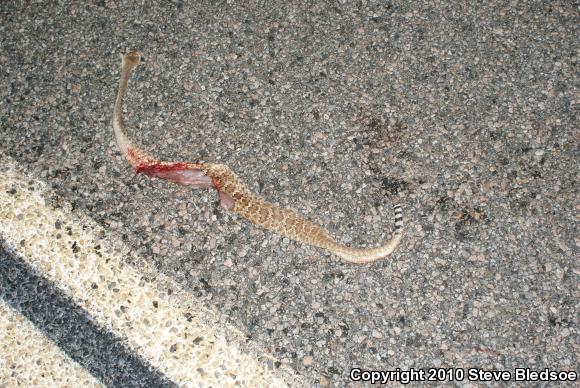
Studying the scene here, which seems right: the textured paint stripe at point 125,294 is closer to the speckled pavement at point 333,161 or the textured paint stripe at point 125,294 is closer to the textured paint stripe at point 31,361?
the speckled pavement at point 333,161

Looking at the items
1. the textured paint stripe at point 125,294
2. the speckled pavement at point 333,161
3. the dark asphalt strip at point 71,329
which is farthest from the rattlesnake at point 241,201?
the dark asphalt strip at point 71,329

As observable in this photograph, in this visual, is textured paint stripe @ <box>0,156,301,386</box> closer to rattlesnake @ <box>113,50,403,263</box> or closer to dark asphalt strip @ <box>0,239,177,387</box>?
dark asphalt strip @ <box>0,239,177,387</box>

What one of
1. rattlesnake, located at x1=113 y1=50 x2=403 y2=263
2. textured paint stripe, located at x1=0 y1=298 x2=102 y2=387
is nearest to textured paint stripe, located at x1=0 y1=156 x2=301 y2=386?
textured paint stripe, located at x1=0 y1=298 x2=102 y2=387

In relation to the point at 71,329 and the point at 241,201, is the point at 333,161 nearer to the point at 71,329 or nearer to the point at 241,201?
the point at 241,201

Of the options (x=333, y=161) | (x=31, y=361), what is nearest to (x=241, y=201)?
(x=333, y=161)

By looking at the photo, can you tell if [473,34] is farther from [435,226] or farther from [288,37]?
[435,226]

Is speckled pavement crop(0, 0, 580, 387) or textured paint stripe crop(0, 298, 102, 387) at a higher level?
speckled pavement crop(0, 0, 580, 387)
